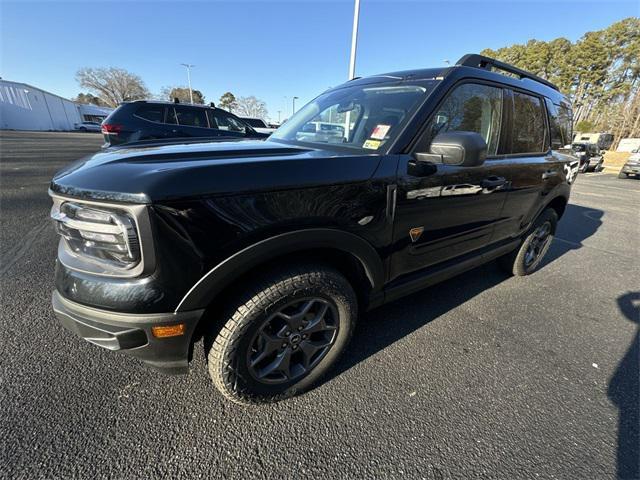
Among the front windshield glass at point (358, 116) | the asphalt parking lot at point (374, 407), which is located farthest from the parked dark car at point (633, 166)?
the front windshield glass at point (358, 116)

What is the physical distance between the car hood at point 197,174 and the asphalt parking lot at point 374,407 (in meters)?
1.17

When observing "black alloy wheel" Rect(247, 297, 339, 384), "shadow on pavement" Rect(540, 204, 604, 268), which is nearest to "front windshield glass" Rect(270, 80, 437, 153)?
"black alloy wheel" Rect(247, 297, 339, 384)

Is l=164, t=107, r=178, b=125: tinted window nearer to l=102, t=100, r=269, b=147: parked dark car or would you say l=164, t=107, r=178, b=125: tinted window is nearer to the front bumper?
l=102, t=100, r=269, b=147: parked dark car

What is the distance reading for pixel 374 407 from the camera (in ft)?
5.67

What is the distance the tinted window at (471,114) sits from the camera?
1.92m

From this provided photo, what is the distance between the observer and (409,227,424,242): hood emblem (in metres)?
1.90

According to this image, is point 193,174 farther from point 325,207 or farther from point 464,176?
point 464,176

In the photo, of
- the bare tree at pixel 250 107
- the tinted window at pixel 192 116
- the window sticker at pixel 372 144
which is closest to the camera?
the window sticker at pixel 372 144

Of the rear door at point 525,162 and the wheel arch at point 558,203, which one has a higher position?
the rear door at point 525,162

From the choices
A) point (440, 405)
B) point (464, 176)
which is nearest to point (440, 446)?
point (440, 405)

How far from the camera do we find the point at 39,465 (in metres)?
1.33

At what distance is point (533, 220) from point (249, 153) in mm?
3042

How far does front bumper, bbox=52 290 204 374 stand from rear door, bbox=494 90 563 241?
8.24ft

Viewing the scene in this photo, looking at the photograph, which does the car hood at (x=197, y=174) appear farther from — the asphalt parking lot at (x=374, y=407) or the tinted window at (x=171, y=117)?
the tinted window at (x=171, y=117)
